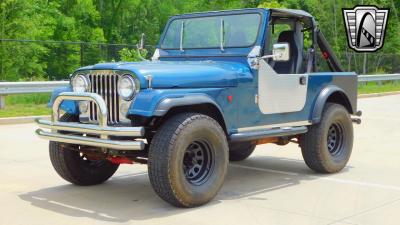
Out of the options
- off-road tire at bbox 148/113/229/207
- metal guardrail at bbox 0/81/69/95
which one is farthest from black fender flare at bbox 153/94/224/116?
metal guardrail at bbox 0/81/69/95

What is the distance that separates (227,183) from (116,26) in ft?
132

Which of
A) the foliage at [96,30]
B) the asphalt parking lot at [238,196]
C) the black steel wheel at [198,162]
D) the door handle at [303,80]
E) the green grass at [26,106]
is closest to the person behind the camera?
the asphalt parking lot at [238,196]

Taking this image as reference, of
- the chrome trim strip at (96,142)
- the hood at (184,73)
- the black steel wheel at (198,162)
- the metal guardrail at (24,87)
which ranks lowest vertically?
the metal guardrail at (24,87)

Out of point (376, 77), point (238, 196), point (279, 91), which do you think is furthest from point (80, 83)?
point (376, 77)

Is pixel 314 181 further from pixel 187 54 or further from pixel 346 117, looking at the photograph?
pixel 187 54

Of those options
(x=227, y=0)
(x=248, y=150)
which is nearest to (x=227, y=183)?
(x=248, y=150)

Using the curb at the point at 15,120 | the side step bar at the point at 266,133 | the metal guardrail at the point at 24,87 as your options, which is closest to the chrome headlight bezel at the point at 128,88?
the side step bar at the point at 266,133

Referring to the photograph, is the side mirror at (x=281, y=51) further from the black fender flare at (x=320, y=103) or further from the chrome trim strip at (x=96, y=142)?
the chrome trim strip at (x=96, y=142)

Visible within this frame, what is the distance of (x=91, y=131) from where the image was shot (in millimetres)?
5844

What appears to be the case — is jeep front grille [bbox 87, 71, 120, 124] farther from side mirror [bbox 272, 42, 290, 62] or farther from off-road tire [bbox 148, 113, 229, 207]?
side mirror [bbox 272, 42, 290, 62]

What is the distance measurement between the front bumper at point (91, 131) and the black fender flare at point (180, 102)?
24cm

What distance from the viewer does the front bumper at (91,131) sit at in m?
5.62

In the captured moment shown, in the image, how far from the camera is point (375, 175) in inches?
311

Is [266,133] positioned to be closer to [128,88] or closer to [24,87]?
[128,88]
